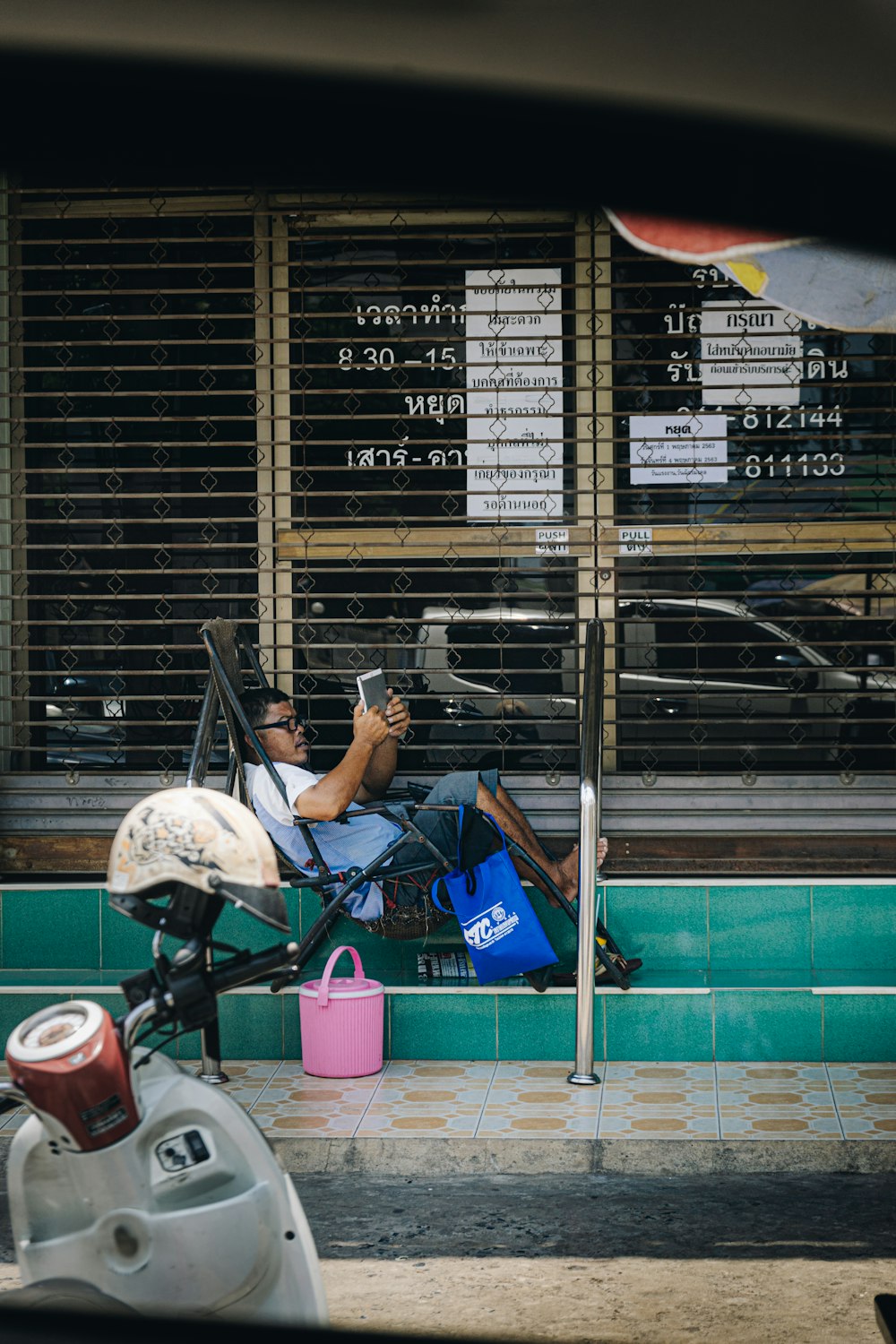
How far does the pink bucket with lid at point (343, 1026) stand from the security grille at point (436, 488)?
1.44 m

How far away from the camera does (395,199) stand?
6.70 metres

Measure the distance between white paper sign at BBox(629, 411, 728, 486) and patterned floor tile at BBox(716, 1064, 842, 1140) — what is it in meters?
2.65

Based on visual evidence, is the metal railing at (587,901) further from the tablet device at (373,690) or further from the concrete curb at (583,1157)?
the tablet device at (373,690)

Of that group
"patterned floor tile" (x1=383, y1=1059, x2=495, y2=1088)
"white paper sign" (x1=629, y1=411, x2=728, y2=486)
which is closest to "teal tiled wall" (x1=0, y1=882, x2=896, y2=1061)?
"patterned floor tile" (x1=383, y1=1059, x2=495, y2=1088)

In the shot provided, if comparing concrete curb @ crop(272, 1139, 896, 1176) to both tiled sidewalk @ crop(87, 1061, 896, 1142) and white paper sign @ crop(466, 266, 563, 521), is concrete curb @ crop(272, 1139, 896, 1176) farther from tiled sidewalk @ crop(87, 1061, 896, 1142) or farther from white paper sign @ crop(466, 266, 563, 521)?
white paper sign @ crop(466, 266, 563, 521)

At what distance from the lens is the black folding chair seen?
19.1ft

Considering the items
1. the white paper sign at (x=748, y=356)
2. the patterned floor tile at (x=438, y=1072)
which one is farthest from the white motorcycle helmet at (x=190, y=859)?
the white paper sign at (x=748, y=356)

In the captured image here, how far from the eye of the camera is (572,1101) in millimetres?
5391

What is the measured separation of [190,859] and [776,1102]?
143 inches

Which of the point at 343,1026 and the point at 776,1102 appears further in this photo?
the point at 343,1026

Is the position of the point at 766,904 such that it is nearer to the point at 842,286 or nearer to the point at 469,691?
the point at 469,691

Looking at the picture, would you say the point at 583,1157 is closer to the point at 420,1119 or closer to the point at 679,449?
the point at 420,1119

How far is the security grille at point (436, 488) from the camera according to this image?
6.74 metres

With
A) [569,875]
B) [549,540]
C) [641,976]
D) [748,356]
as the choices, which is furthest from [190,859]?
[748,356]
